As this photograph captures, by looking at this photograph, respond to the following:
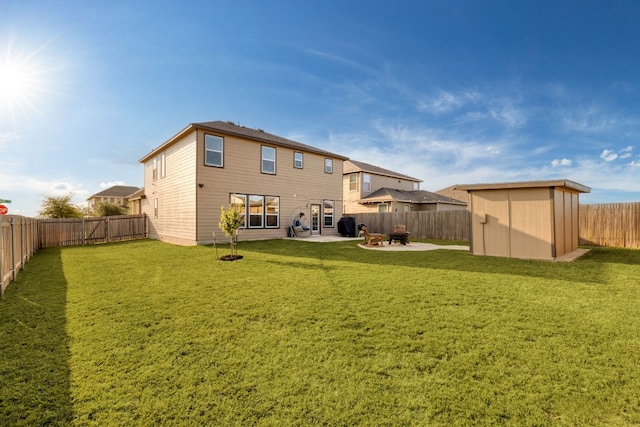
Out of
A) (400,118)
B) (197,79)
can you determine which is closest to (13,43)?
(197,79)

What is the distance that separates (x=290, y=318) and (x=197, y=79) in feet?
42.4

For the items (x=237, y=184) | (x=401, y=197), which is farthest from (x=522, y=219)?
(x=401, y=197)

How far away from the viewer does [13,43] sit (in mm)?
7898

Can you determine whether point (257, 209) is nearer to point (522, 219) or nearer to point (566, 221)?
point (522, 219)

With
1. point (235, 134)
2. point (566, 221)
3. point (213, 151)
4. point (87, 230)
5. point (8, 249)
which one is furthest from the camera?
point (87, 230)

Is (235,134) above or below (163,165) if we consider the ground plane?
above

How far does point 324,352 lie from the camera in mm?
3402

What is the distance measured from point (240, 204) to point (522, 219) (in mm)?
12476

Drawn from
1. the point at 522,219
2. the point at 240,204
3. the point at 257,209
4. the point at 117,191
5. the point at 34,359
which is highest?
the point at 117,191

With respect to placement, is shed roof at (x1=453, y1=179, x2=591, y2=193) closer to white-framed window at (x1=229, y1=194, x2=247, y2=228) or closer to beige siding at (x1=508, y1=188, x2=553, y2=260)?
beige siding at (x1=508, y1=188, x2=553, y2=260)

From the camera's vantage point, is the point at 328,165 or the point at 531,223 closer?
the point at 531,223

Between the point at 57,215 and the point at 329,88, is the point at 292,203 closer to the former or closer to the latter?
the point at 329,88

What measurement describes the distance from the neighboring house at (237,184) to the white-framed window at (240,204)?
2.1 inches

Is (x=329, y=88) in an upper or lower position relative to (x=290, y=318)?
upper
